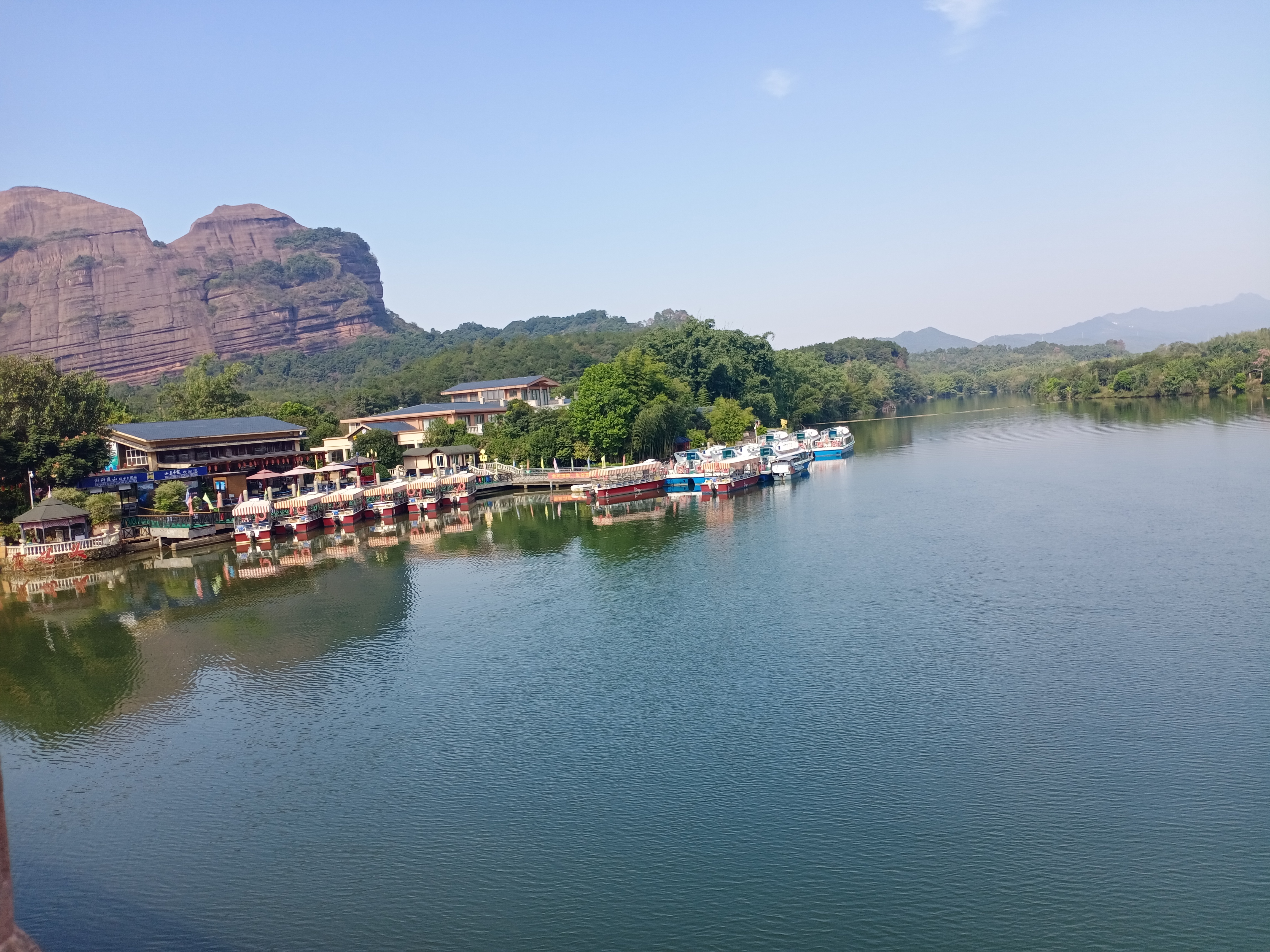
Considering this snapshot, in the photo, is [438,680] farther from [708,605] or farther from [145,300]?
[145,300]

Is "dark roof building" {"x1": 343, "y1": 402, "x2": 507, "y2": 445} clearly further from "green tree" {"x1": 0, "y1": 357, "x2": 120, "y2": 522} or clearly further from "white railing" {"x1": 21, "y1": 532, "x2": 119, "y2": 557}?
"white railing" {"x1": 21, "y1": 532, "x2": 119, "y2": 557}

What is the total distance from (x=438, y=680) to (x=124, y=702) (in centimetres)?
595

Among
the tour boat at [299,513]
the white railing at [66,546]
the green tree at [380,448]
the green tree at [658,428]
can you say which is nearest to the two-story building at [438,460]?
the green tree at [380,448]

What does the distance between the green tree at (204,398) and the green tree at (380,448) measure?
24.6ft

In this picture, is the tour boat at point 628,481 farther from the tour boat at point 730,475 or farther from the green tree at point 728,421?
the green tree at point 728,421

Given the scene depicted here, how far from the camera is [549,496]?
4356 cm

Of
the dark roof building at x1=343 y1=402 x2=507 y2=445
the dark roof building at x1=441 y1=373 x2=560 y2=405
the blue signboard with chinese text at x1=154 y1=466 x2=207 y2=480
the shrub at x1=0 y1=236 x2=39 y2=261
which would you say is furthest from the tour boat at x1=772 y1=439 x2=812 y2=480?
the shrub at x1=0 y1=236 x2=39 y2=261

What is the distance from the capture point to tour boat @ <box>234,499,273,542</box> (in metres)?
34.2

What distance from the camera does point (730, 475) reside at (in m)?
41.1

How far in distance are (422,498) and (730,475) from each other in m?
13.7

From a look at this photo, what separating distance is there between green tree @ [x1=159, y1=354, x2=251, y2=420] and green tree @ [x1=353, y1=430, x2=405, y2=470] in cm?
751

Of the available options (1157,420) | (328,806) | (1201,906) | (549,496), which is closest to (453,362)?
(549,496)

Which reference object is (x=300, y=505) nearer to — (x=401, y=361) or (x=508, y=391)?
(x=508, y=391)

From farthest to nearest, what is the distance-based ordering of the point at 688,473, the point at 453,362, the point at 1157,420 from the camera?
Result: the point at 453,362 → the point at 1157,420 → the point at 688,473
